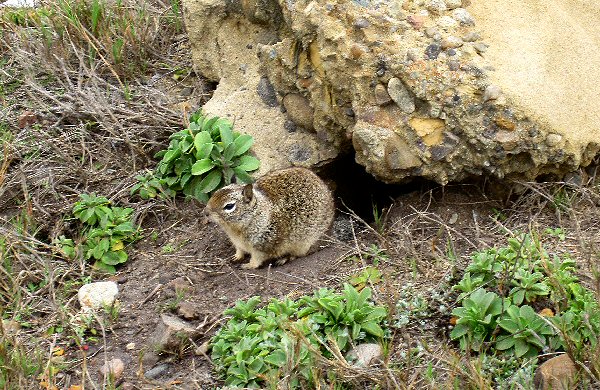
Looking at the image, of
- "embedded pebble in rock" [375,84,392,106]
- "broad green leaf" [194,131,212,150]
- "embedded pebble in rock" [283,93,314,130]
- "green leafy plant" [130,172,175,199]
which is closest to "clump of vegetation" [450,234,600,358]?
"embedded pebble in rock" [375,84,392,106]

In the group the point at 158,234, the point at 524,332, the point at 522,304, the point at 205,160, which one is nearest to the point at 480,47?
the point at 522,304

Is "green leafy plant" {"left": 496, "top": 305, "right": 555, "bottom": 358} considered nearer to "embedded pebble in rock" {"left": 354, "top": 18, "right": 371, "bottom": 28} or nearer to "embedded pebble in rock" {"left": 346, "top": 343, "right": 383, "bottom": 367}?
"embedded pebble in rock" {"left": 346, "top": 343, "right": 383, "bottom": 367}

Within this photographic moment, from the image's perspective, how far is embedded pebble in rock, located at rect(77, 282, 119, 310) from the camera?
5.47 metres

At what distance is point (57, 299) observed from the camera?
5484mm

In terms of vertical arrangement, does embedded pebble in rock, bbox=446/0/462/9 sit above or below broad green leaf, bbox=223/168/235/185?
above

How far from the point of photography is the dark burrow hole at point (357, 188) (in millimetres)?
6512

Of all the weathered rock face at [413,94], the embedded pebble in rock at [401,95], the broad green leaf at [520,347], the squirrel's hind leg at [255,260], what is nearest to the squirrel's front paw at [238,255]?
the squirrel's hind leg at [255,260]

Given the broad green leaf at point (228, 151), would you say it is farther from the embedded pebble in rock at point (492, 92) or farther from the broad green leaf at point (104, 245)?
the embedded pebble in rock at point (492, 92)

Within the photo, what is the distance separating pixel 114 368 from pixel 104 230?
58.9 inches

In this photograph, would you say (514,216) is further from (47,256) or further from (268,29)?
(47,256)

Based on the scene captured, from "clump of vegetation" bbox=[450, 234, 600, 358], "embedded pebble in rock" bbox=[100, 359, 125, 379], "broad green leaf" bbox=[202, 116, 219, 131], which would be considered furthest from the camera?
"broad green leaf" bbox=[202, 116, 219, 131]

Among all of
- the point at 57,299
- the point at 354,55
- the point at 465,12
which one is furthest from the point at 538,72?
the point at 57,299

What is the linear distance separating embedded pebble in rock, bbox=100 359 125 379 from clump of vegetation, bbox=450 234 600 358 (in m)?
1.86

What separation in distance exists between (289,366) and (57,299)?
6.64 feet
